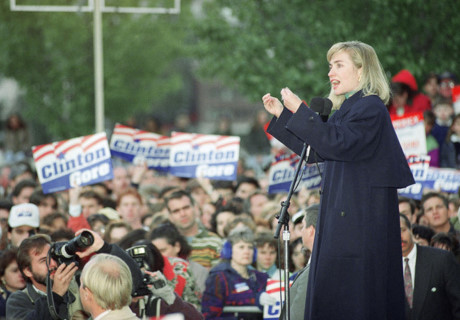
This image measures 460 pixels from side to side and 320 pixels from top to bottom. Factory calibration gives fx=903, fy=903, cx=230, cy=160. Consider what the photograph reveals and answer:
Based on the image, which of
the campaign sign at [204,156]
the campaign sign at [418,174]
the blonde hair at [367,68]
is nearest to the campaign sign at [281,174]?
the campaign sign at [204,156]

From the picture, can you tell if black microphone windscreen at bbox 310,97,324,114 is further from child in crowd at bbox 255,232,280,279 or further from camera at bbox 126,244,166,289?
child in crowd at bbox 255,232,280,279

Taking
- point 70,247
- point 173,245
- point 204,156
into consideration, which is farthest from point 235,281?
point 204,156

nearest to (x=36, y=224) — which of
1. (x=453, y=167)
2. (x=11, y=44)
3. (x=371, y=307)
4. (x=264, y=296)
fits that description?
(x=264, y=296)

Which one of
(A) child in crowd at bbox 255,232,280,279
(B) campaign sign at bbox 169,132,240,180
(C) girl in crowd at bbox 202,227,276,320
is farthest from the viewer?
(B) campaign sign at bbox 169,132,240,180

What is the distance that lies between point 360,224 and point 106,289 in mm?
1555

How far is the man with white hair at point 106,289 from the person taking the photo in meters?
5.40

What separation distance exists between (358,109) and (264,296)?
277 cm

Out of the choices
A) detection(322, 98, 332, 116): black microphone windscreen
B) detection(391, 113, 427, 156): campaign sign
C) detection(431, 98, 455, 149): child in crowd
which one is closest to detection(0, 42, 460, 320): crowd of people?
detection(322, 98, 332, 116): black microphone windscreen

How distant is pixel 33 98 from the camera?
1145 inches

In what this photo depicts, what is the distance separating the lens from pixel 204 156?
1286 centimetres

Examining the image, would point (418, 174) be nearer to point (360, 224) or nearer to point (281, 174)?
point (281, 174)

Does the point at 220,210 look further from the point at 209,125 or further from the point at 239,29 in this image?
the point at 209,125

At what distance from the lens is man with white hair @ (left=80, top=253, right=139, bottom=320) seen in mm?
5398

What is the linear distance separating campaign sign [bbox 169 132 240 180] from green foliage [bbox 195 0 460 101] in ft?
10.9
